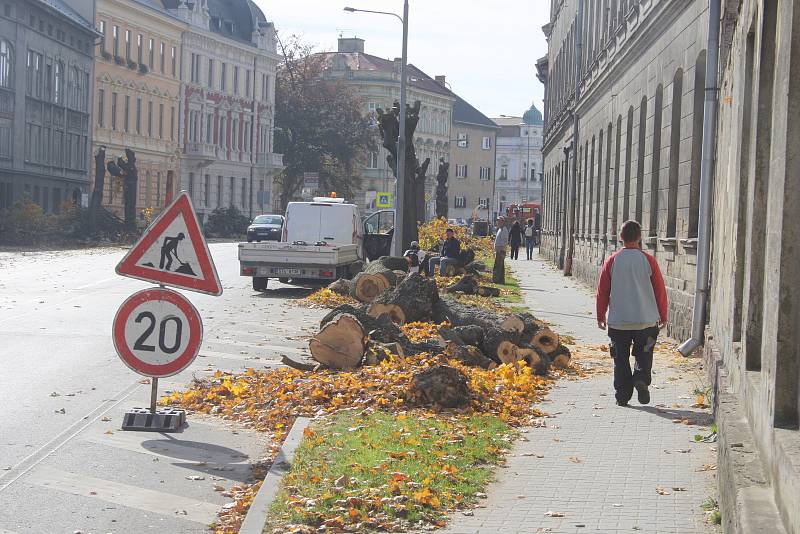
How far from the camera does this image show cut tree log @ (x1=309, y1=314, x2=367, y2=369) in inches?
559

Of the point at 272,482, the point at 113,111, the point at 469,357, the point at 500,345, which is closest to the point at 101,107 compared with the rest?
the point at 113,111

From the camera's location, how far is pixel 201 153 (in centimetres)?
8975

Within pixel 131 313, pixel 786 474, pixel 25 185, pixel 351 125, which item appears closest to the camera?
pixel 786 474

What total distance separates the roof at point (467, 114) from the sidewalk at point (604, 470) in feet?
458

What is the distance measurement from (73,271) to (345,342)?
2175cm

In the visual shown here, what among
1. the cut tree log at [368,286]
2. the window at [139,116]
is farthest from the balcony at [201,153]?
the cut tree log at [368,286]

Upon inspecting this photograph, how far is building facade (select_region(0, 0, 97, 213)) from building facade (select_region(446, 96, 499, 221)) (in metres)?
80.3

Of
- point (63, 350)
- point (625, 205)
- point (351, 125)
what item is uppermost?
point (351, 125)

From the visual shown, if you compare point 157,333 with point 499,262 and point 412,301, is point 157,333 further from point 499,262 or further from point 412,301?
point 499,262

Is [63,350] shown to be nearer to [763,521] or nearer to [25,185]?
[763,521]

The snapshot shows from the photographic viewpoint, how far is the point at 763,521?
5.16 meters

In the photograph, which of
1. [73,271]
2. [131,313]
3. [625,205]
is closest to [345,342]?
[131,313]

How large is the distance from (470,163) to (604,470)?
146407 mm

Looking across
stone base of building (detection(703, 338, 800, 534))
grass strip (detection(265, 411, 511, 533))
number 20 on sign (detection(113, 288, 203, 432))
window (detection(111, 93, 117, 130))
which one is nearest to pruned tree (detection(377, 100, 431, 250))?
grass strip (detection(265, 411, 511, 533))
